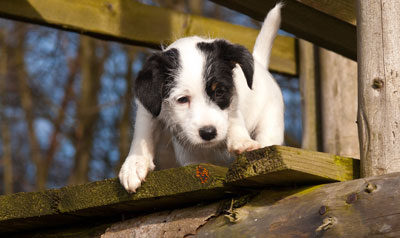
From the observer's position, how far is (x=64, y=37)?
1085 cm

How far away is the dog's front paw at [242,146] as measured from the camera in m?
3.08

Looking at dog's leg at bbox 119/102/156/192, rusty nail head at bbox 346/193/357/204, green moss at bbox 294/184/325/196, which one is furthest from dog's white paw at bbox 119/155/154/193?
rusty nail head at bbox 346/193/357/204

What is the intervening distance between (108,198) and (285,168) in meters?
0.98

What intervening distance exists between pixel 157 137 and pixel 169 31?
1.25m

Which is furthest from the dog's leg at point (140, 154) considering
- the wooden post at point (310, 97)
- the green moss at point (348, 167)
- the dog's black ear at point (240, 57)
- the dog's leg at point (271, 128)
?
the wooden post at point (310, 97)

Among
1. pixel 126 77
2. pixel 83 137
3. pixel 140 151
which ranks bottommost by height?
pixel 140 151

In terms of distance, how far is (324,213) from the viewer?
7.36 ft

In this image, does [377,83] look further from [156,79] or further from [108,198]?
[108,198]

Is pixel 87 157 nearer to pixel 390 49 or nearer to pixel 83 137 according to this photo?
pixel 83 137

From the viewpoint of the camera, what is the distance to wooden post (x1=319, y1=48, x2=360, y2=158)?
15.7ft

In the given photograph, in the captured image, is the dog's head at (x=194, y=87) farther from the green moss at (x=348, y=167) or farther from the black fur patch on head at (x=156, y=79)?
the green moss at (x=348, y=167)

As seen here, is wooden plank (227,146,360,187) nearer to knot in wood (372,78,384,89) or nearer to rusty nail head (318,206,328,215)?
rusty nail head (318,206,328,215)

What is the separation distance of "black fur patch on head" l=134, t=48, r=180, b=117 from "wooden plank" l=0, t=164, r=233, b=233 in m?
0.51

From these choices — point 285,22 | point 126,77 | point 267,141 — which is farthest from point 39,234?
point 126,77
